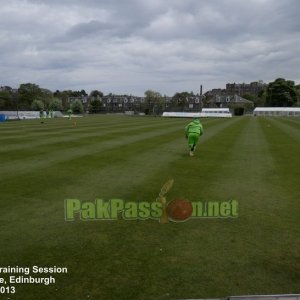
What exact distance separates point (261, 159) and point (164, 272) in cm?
1238

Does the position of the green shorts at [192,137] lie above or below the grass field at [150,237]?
above

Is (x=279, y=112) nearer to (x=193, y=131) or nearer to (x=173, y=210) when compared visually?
(x=193, y=131)

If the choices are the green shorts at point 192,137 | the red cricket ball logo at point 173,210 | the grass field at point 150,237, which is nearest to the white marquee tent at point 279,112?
the green shorts at point 192,137

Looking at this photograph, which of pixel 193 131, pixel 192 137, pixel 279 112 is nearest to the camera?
pixel 193 131

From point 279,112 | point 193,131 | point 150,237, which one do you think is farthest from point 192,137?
point 279,112

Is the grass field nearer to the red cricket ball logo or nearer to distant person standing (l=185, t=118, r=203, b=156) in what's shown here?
the red cricket ball logo

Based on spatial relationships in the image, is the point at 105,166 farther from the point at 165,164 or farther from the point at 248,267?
the point at 248,267

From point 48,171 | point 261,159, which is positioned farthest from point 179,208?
point 261,159

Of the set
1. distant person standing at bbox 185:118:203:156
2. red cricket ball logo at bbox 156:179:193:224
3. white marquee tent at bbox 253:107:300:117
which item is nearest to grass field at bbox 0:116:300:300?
red cricket ball logo at bbox 156:179:193:224

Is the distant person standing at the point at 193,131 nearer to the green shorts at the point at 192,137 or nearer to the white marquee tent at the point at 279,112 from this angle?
the green shorts at the point at 192,137

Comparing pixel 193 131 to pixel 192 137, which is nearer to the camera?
pixel 193 131

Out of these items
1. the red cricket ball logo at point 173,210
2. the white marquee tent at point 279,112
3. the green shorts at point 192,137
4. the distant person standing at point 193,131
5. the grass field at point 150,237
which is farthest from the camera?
the white marquee tent at point 279,112

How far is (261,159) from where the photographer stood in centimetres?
1667

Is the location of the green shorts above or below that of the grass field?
above
